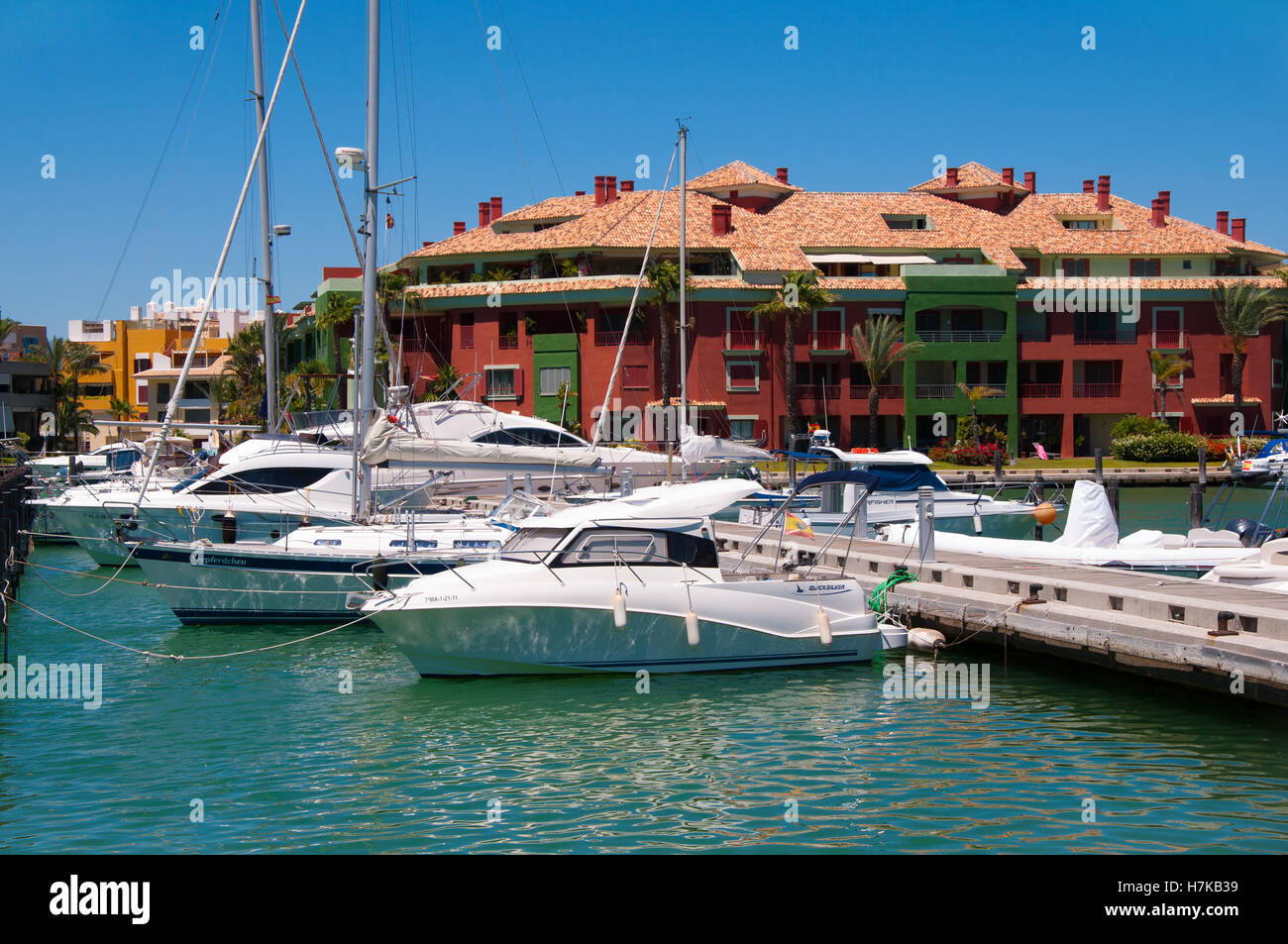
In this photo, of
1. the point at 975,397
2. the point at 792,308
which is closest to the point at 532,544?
the point at 792,308

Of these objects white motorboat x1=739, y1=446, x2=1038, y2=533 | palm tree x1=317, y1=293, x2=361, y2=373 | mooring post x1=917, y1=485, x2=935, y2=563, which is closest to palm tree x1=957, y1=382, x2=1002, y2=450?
white motorboat x1=739, y1=446, x2=1038, y2=533

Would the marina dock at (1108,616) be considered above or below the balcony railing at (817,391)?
below

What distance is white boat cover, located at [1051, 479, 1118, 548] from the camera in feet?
84.1

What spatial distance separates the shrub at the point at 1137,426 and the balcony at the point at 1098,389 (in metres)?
1.65

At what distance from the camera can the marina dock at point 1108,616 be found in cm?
1498

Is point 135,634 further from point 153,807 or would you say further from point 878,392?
point 878,392

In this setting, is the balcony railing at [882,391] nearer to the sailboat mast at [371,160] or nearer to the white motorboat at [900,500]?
the white motorboat at [900,500]

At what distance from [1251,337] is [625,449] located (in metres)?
45.7

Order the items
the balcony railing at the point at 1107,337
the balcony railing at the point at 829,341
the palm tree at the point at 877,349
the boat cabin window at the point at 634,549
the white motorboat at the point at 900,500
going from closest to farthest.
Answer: the boat cabin window at the point at 634,549 < the white motorboat at the point at 900,500 < the palm tree at the point at 877,349 < the balcony railing at the point at 829,341 < the balcony railing at the point at 1107,337

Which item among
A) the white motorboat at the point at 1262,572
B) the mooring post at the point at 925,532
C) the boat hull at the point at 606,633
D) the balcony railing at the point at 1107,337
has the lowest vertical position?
the boat hull at the point at 606,633

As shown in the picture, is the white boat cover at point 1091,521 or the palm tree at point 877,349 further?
the palm tree at point 877,349

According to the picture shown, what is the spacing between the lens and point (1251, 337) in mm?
65375

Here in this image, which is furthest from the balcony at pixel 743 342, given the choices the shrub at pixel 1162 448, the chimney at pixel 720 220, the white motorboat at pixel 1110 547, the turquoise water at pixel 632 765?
the turquoise water at pixel 632 765

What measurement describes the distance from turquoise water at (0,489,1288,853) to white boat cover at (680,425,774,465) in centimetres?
1488
